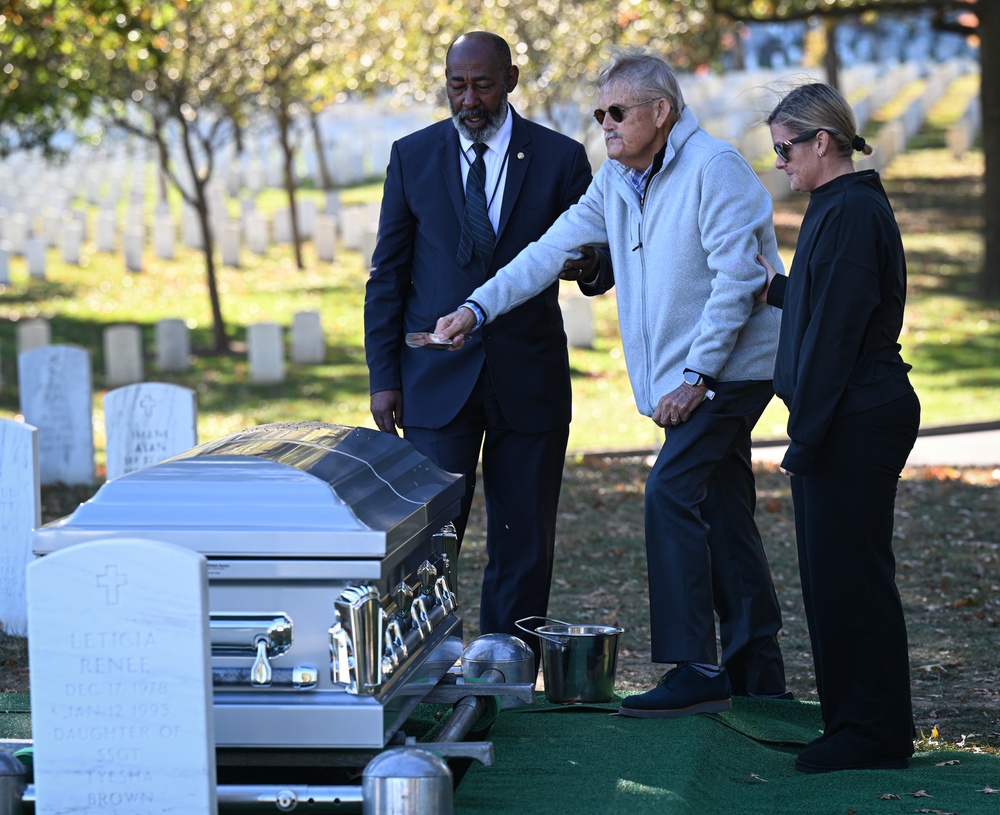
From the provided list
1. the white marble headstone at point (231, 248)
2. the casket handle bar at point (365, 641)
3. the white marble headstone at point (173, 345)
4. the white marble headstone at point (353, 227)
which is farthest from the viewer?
the white marble headstone at point (353, 227)

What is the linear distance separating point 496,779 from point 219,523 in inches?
45.5

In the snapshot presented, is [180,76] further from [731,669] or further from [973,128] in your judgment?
[973,128]

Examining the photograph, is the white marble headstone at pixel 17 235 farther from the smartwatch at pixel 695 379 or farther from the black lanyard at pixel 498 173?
the smartwatch at pixel 695 379

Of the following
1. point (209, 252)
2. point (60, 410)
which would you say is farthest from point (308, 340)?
point (60, 410)

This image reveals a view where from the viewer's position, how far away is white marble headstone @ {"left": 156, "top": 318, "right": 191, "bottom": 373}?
15.9m

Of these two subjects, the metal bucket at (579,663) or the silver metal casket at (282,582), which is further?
the metal bucket at (579,663)

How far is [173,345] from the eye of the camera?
52.2 ft

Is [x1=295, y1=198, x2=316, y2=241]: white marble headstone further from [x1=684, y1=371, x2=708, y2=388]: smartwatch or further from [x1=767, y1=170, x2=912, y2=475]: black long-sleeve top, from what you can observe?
[x1=767, y1=170, x2=912, y2=475]: black long-sleeve top

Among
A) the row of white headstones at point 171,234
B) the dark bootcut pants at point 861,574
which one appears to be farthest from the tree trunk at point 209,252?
the dark bootcut pants at point 861,574

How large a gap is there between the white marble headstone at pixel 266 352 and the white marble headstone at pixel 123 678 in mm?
12054

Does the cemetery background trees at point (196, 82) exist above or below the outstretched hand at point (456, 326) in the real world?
above

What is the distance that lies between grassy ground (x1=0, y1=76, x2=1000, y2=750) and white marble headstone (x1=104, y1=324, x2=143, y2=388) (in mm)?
490

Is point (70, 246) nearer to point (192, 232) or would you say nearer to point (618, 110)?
point (192, 232)

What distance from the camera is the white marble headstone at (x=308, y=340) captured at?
16.1m
